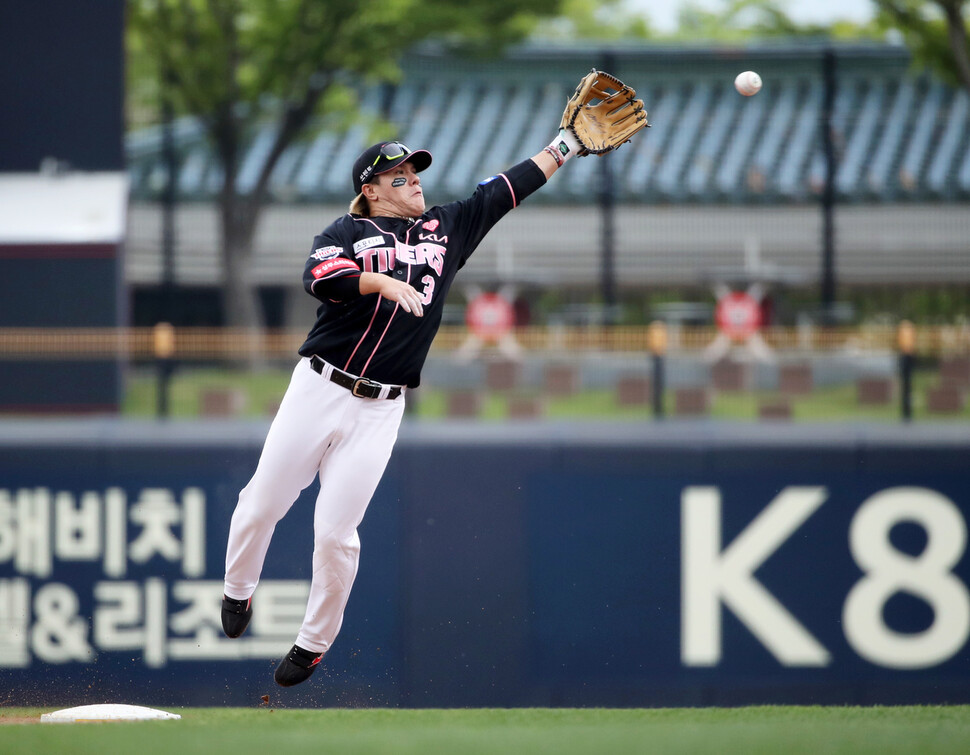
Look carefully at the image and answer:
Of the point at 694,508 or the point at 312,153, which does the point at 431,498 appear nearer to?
the point at 694,508

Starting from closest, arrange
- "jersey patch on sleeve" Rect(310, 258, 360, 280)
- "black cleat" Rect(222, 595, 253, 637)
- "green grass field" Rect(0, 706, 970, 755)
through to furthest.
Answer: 1. "green grass field" Rect(0, 706, 970, 755)
2. "jersey patch on sleeve" Rect(310, 258, 360, 280)
3. "black cleat" Rect(222, 595, 253, 637)

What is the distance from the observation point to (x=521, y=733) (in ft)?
14.0

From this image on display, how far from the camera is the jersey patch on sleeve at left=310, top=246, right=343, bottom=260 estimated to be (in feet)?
14.0

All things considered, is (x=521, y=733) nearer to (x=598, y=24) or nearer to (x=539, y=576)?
(x=539, y=576)

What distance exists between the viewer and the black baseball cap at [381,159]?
445 cm

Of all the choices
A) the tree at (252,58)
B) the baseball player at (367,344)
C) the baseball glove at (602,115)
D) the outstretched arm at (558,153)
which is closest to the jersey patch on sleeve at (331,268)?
the baseball player at (367,344)

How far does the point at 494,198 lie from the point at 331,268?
77 centimetres

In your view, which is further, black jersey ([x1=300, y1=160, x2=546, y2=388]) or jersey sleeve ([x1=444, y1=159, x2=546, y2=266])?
jersey sleeve ([x1=444, y1=159, x2=546, y2=266])

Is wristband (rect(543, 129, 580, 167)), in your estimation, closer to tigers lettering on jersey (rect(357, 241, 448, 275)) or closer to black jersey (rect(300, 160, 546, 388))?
black jersey (rect(300, 160, 546, 388))

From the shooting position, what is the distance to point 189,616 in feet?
18.6

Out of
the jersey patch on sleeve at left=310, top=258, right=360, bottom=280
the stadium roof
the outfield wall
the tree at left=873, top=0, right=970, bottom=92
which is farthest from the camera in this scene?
the stadium roof

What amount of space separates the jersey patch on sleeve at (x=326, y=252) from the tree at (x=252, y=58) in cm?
971

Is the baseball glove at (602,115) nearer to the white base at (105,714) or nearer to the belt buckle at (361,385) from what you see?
the belt buckle at (361,385)

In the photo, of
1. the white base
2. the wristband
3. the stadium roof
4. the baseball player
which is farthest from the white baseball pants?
the stadium roof
